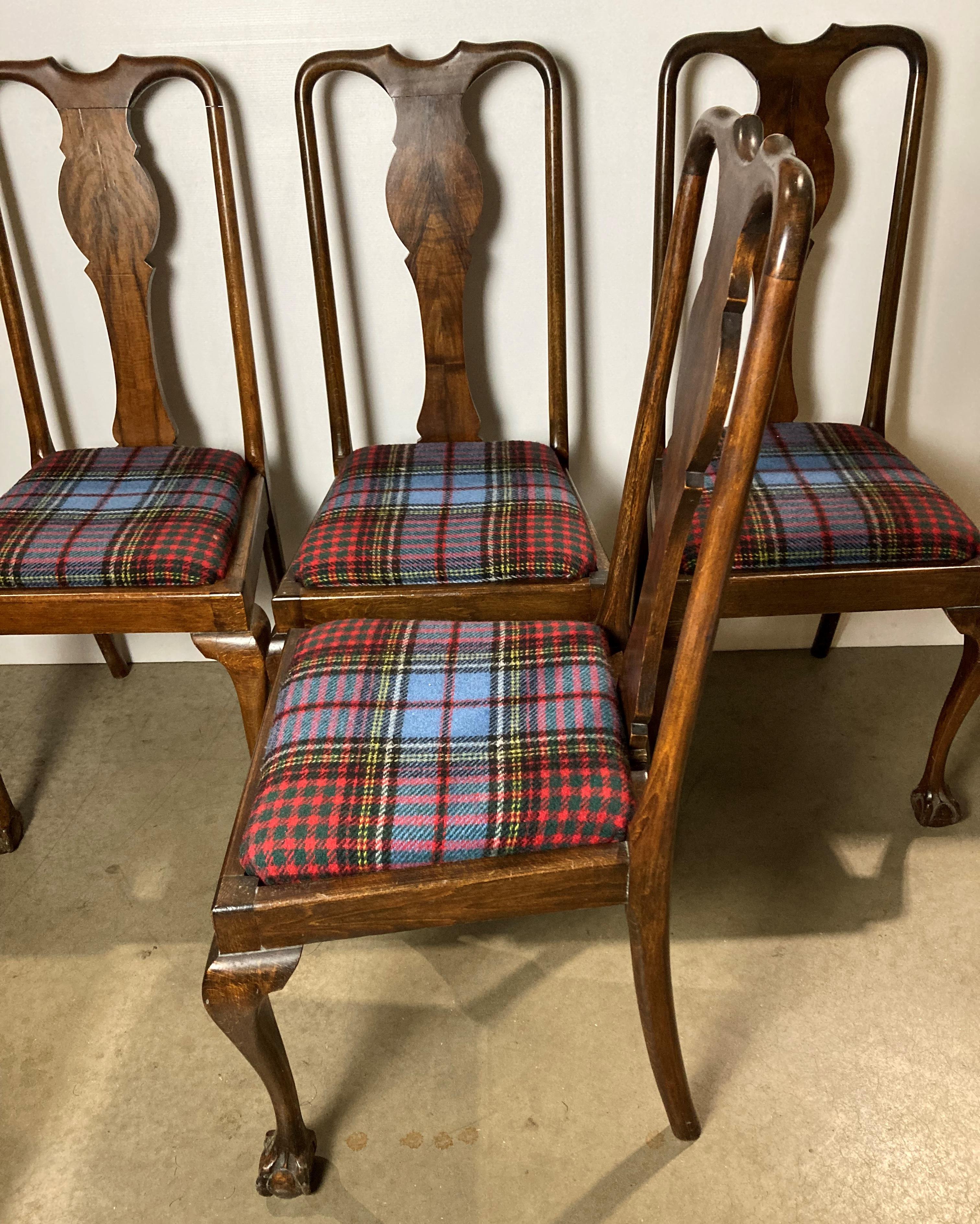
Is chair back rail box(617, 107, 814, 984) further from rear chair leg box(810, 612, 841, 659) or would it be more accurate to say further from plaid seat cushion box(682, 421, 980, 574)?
rear chair leg box(810, 612, 841, 659)

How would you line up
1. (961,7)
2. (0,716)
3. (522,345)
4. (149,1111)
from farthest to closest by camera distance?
1. (0,716)
2. (522,345)
3. (961,7)
4. (149,1111)

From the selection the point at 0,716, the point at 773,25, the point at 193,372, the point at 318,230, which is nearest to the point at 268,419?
the point at 193,372

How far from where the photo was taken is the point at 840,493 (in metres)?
1.50

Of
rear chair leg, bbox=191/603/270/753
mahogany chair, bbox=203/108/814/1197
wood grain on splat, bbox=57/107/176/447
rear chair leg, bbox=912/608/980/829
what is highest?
wood grain on splat, bbox=57/107/176/447

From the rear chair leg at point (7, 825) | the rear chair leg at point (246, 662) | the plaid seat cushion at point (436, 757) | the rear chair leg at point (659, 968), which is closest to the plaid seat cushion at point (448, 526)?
the rear chair leg at point (246, 662)

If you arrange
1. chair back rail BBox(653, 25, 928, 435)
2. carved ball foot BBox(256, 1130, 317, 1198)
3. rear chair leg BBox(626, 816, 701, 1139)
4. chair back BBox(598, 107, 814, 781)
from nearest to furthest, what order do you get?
1. chair back BBox(598, 107, 814, 781)
2. rear chair leg BBox(626, 816, 701, 1139)
3. carved ball foot BBox(256, 1130, 317, 1198)
4. chair back rail BBox(653, 25, 928, 435)

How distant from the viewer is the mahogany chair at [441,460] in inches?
56.5

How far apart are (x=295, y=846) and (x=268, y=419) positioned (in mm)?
1129

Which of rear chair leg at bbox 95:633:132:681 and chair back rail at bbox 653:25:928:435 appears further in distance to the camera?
rear chair leg at bbox 95:633:132:681

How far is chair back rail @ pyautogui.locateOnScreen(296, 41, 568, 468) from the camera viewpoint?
1.54 metres

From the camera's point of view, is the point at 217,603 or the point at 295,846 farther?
the point at 217,603

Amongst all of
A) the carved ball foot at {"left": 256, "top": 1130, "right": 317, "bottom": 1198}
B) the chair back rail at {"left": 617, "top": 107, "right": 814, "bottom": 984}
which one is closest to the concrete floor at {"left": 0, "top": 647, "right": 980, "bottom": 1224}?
the carved ball foot at {"left": 256, "top": 1130, "right": 317, "bottom": 1198}

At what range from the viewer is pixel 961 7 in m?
1.57

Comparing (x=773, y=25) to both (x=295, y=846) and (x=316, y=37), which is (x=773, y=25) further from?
(x=295, y=846)
